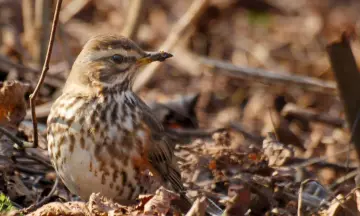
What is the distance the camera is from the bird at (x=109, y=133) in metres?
6.31

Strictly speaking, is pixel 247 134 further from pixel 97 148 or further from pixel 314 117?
pixel 97 148

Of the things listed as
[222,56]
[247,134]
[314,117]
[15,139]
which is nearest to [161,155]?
[15,139]

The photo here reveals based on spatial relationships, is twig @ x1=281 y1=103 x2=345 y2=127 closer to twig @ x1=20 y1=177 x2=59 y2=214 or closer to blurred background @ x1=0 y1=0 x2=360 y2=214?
blurred background @ x1=0 y1=0 x2=360 y2=214

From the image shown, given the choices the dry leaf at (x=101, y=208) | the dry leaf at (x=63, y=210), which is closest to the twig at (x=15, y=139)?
the dry leaf at (x=63, y=210)

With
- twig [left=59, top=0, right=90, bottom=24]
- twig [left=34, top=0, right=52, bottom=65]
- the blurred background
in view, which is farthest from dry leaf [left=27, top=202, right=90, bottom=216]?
twig [left=59, top=0, right=90, bottom=24]

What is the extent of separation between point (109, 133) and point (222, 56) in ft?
23.4

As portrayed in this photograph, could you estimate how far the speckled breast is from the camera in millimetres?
6293

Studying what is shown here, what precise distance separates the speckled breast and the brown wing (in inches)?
5.8

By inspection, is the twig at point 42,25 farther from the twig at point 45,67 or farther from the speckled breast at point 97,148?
the speckled breast at point 97,148

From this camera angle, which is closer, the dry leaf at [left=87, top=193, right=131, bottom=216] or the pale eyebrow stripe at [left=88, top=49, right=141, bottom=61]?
the dry leaf at [left=87, top=193, right=131, bottom=216]

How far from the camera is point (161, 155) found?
6.80m

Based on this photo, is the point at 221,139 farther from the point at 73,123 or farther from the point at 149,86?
the point at 149,86

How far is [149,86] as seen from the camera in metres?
12.2

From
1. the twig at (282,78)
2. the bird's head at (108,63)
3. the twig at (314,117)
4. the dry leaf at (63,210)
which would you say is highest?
the bird's head at (108,63)
